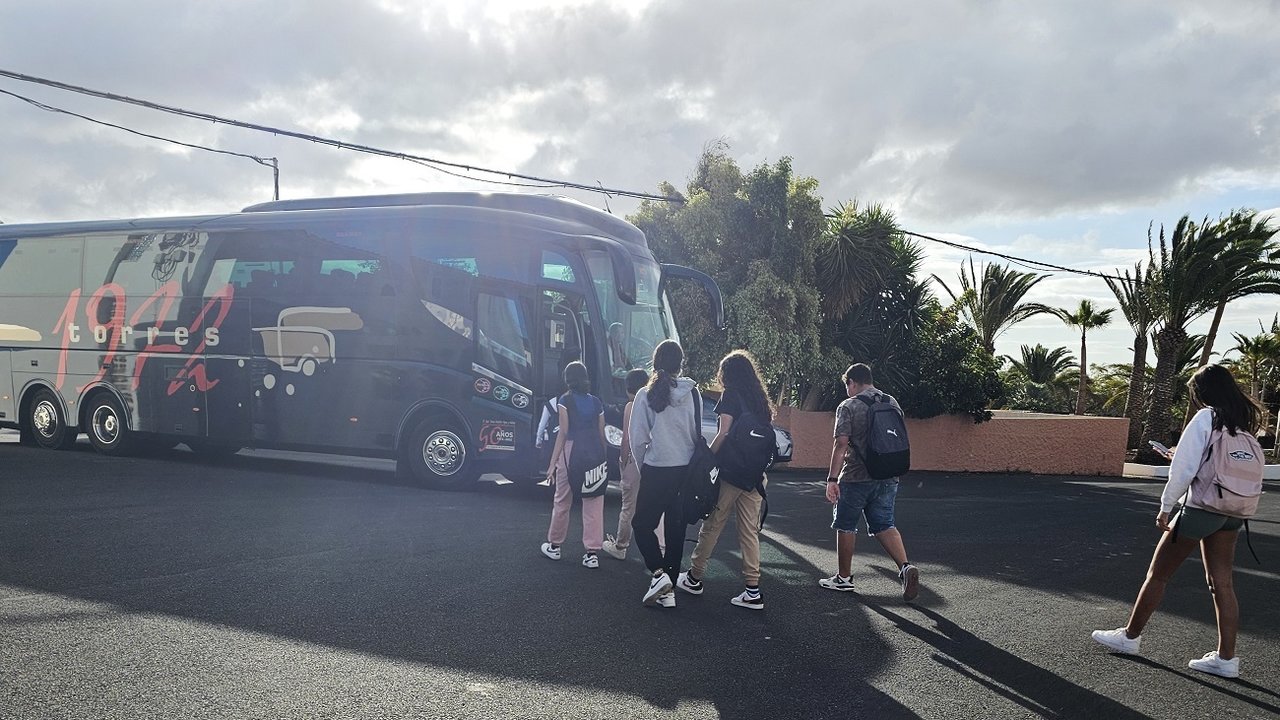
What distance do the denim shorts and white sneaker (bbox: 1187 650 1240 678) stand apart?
2155 millimetres

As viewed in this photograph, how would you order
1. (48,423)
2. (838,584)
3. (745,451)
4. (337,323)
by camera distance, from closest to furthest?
(745,451) → (838,584) → (337,323) → (48,423)

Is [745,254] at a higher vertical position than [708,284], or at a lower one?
higher

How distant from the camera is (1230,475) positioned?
5.11m

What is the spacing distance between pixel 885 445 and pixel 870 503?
1.62 feet

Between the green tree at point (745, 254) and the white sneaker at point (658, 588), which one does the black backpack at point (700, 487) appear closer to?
the white sneaker at point (658, 588)

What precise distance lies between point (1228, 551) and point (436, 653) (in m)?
4.51

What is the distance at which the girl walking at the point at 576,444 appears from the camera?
7.51 m

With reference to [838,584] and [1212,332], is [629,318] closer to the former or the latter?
[838,584]

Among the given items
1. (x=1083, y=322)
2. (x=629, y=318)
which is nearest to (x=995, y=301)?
(x=1083, y=322)

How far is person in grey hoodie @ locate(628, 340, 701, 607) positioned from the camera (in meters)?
6.32

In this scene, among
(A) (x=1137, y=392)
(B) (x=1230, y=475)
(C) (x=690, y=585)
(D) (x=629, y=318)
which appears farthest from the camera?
(A) (x=1137, y=392)

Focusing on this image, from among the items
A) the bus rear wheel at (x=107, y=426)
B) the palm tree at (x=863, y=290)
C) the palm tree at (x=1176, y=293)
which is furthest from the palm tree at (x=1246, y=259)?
the bus rear wheel at (x=107, y=426)

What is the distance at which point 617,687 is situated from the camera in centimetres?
476

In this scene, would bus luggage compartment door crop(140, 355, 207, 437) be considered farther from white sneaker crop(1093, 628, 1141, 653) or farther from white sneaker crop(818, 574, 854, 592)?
white sneaker crop(1093, 628, 1141, 653)
